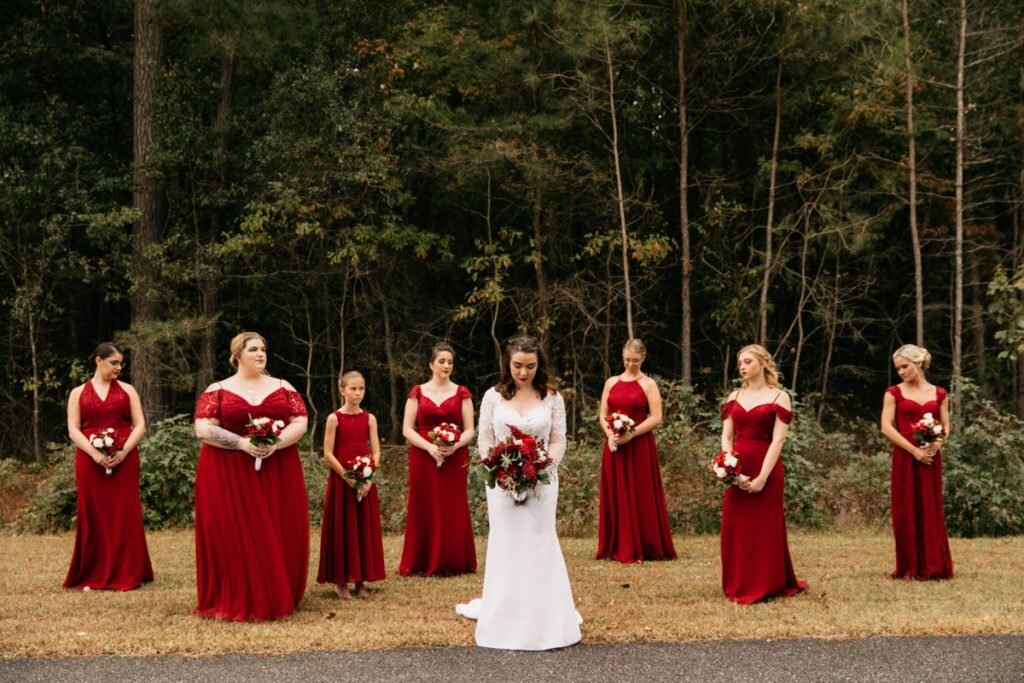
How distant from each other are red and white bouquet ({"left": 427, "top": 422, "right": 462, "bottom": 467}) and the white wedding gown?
2.49 metres

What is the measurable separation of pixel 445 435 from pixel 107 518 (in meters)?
3.30

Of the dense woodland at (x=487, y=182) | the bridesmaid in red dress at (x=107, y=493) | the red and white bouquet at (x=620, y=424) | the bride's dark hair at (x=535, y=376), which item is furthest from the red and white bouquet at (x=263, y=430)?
the dense woodland at (x=487, y=182)

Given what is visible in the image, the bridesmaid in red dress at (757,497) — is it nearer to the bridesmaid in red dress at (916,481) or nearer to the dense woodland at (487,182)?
the bridesmaid in red dress at (916,481)

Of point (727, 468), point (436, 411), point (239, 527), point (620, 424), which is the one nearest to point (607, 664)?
point (727, 468)

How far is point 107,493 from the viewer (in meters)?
9.85

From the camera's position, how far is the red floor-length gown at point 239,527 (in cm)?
798

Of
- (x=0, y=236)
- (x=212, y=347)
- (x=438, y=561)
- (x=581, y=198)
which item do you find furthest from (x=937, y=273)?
(x=0, y=236)

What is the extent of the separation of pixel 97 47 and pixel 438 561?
16854mm

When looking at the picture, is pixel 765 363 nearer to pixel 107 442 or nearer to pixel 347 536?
pixel 347 536

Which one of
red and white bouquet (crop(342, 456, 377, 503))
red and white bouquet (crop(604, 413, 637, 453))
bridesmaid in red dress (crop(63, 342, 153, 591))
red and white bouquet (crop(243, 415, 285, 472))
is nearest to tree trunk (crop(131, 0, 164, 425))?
bridesmaid in red dress (crop(63, 342, 153, 591))

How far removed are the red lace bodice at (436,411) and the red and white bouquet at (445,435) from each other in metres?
0.19

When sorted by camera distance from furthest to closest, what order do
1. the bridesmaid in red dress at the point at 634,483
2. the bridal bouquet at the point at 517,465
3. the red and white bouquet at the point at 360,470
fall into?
the bridesmaid in red dress at the point at 634,483, the red and white bouquet at the point at 360,470, the bridal bouquet at the point at 517,465

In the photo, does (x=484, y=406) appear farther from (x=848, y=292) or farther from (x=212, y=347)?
(x=848, y=292)

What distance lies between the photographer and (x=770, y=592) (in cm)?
879
